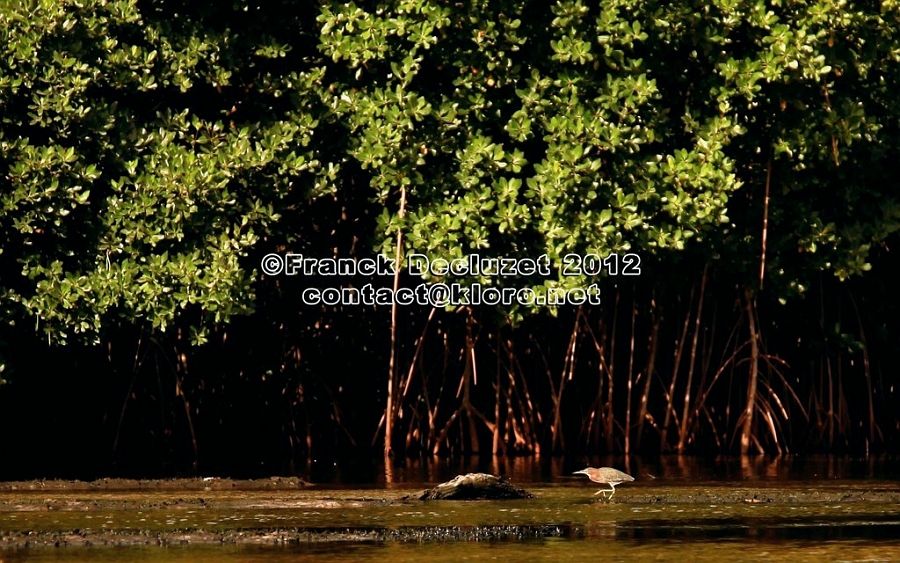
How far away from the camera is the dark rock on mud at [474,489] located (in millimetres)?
15023

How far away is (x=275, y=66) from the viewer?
19250 millimetres

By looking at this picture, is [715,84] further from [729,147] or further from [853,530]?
[853,530]

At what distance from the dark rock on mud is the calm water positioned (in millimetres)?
149

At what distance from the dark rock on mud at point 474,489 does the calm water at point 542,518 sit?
0.49 ft

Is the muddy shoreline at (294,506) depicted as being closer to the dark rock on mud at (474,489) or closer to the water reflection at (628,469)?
the dark rock on mud at (474,489)

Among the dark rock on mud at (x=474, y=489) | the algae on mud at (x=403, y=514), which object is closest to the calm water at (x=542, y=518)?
the algae on mud at (x=403, y=514)

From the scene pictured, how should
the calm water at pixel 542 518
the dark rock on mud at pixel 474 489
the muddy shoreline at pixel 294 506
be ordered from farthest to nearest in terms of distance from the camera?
1. the dark rock on mud at pixel 474 489
2. the muddy shoreline at pixel 294 506
3. the calm water at pixel 542 518

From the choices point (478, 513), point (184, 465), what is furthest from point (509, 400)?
point (478, 513)

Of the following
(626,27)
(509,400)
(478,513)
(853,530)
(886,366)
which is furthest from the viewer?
(886,366)

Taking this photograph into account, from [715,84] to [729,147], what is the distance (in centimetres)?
110

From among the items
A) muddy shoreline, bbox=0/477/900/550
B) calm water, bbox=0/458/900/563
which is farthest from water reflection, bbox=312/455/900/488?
muddy shoreline, bbox=0/477/900/550

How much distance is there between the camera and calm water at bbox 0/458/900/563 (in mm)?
11805

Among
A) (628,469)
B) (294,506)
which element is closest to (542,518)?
(294,506)

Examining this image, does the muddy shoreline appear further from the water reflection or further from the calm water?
the water reflection
